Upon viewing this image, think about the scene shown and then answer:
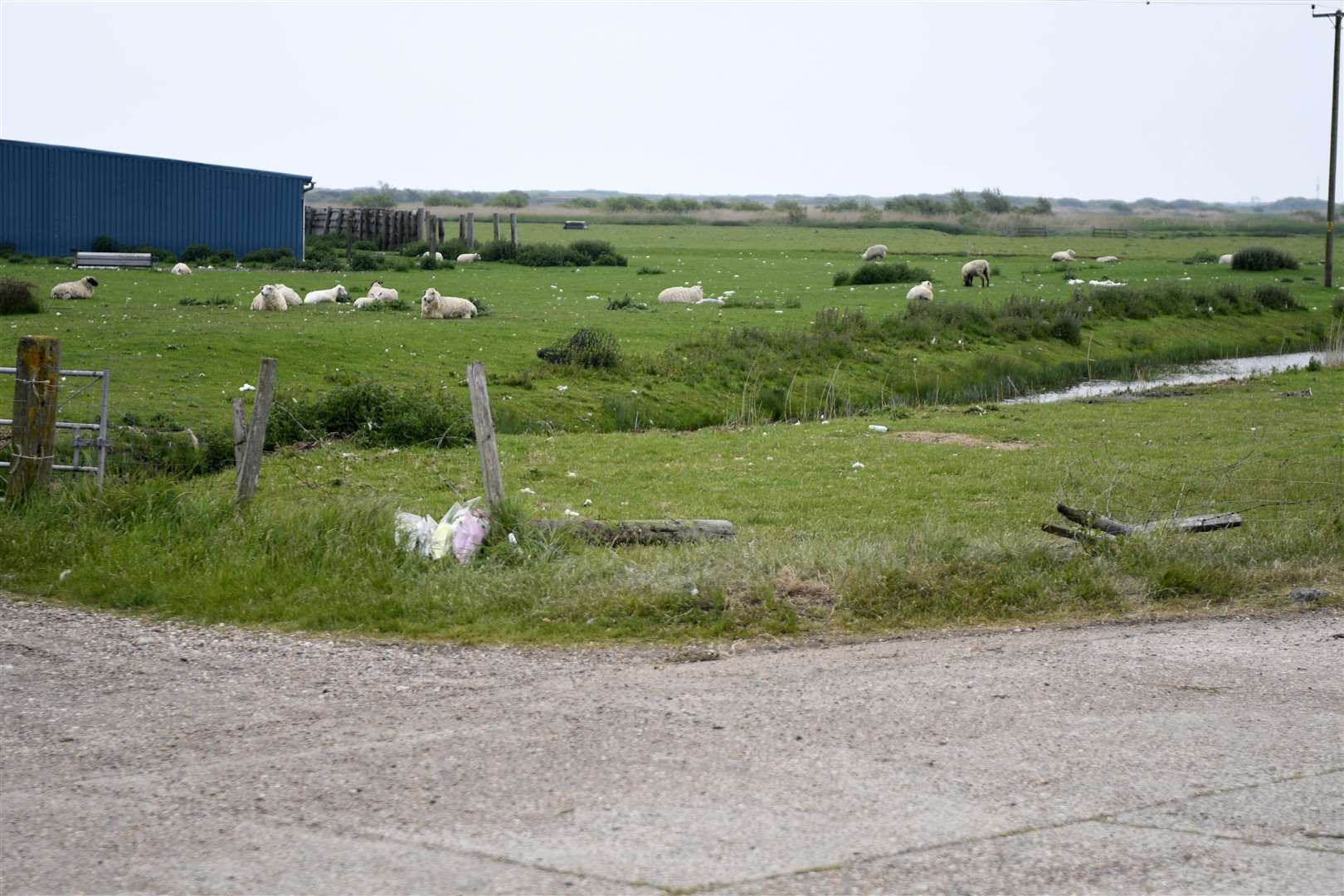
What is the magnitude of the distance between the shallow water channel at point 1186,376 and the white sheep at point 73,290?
2414cm

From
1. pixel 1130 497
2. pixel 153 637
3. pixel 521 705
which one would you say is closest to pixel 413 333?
pixel 1130 497

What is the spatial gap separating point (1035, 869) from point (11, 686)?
6.31 metres

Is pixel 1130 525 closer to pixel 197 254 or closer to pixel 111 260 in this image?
pixel 111 260

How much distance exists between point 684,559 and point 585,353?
654 inches

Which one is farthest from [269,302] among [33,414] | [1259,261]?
[1259,261]

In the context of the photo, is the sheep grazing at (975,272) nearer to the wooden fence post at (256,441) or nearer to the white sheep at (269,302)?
the white sheep at (269,302)

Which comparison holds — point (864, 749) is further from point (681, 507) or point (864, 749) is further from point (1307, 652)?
point (681, 507)

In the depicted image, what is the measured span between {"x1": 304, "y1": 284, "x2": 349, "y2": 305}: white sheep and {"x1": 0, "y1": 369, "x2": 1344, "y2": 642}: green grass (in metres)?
20.9

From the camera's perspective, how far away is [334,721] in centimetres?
764

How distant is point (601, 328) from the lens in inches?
1296

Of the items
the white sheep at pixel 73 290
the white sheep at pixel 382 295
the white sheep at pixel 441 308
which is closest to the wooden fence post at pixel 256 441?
the white sheep at pixel 441 308

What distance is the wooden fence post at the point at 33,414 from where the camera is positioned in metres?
12.4

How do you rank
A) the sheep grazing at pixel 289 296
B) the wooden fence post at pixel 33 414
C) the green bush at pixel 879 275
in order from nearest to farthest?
the wooden fence post at pixel 33 414 → the sheep grazing at pixel 289 296 → the green bush at pixel 879 275

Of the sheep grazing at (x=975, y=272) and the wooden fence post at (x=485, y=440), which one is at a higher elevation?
the sheep grazing at (x=975, y=272)
